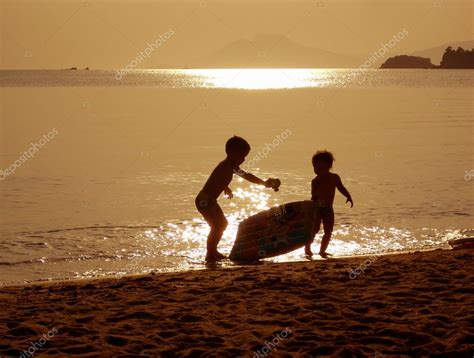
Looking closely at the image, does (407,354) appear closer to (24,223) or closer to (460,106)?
(24,223)

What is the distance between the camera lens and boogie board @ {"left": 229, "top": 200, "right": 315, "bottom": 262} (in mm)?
9508

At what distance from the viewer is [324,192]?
986 centimetres

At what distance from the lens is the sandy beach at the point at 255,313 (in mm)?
5477

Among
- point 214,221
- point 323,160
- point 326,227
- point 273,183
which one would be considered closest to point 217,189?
point 214,221

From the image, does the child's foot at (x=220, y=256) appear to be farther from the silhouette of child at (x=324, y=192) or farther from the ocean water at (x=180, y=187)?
the silhouette of child at (x=324, y=192)

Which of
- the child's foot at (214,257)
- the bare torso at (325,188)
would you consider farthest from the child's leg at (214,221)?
the bare torso at (325,188)

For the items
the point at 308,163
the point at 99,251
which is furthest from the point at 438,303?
the point at 308,163

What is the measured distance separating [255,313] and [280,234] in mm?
3245

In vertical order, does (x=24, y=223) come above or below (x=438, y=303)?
above

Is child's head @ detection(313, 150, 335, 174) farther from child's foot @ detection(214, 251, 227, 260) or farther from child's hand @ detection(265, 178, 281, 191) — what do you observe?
child's foot @ detection(214, 251, 227, 260)

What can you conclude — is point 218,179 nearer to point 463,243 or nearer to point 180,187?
point 463,243

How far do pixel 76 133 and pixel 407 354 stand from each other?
24.5 metres

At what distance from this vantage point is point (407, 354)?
527cm

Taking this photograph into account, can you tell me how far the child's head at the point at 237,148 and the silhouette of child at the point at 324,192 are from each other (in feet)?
3.56
